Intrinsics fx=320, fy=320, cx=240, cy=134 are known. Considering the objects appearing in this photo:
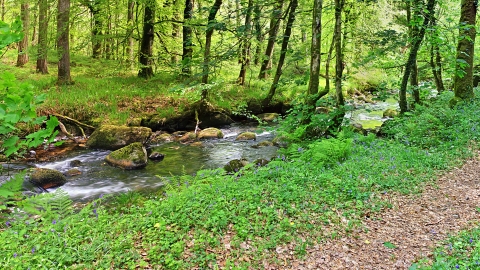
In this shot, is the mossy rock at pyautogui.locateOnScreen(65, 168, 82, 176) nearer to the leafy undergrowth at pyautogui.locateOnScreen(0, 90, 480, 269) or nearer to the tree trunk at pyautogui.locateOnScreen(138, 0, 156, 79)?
the leafy undergrowth at pyautogui.locateOnScreen(0, 90, 480, 269)

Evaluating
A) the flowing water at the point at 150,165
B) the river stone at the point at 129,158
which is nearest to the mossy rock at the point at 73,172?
the flowing water at the point at 150,165

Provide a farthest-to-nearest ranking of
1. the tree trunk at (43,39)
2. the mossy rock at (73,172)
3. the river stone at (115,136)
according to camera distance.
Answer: the tree trunk at (43,39) → the river stone at (115,136) → the mossy rock at (73,172)

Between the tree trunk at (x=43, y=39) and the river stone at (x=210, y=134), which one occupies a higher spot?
the tree trunk at (x=43, y=39)

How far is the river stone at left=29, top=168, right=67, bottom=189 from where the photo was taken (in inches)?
Answer: 340

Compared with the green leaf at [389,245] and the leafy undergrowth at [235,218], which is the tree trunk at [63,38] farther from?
the green leaf at [389,245]

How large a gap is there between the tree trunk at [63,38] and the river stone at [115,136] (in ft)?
13.9

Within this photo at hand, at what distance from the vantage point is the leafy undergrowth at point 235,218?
12.6 feet

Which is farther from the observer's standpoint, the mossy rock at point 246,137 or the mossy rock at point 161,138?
the mossy rock at point 246,137

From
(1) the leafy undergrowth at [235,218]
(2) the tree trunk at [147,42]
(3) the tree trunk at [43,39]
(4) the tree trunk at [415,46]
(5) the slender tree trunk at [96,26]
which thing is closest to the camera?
Answer: (1) the leafy undergrowth at [235,218]

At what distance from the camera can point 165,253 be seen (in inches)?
155

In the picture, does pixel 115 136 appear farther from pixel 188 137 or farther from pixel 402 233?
pixel 402 233

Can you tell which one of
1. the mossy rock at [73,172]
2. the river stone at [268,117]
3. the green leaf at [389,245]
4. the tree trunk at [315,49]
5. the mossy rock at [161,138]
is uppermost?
the tree trunk at [315,49]

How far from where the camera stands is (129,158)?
10594 mm

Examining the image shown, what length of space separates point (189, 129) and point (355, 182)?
1099 centimetres
